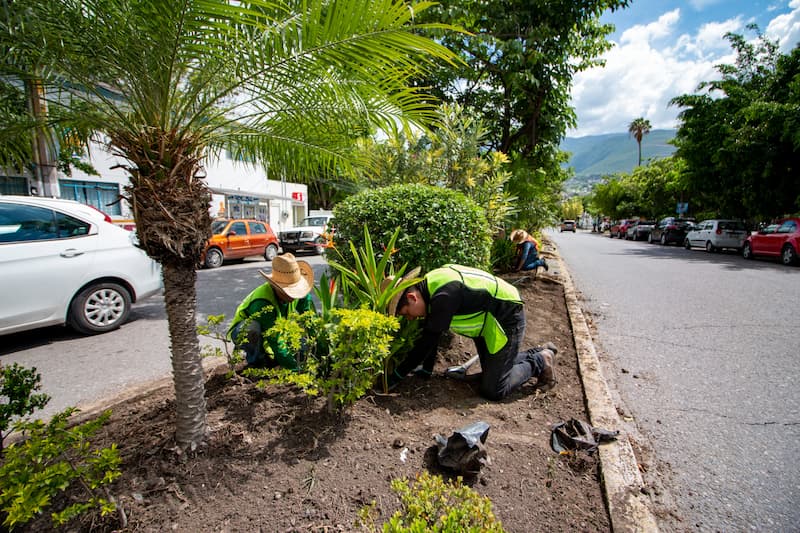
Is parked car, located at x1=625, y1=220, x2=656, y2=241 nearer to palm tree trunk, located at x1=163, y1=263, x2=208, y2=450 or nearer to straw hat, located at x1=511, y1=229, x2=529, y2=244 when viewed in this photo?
straw hat, located at x1=511, y1=229, x2=529, y2=244

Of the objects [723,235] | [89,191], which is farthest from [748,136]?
[89,191]

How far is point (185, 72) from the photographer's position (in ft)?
7.11

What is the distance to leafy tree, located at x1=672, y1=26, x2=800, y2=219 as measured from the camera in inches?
603

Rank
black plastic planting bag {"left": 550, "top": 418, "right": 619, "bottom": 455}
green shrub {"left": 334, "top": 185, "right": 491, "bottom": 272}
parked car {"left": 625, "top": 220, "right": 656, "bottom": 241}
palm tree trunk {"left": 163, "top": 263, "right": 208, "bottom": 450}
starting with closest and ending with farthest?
palm tree trunk {"left": 163, "top": 263, "right": 208, "bottom": 450} → black plastic planting bag {"left": 550, "top": 418, "right": 619, "bottom": 455} → green shrub {"left": 334, "top": 185, "right": 491, "bottom": 272} → parked car {"left": 625, "top": 220, "right": 656, "bottom": 241}

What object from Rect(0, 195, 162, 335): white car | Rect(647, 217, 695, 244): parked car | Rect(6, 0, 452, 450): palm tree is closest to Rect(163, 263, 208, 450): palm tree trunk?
Rect(6, 0, 452, 450): palm tree

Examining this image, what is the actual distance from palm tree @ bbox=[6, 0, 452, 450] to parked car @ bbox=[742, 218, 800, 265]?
1655cm

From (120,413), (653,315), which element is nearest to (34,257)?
(120,413)

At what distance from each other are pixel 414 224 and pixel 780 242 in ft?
52.8

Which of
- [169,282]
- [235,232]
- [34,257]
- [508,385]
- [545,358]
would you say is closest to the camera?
[169,282]

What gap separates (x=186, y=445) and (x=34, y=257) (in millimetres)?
4083

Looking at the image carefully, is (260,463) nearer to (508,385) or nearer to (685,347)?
(508,385)

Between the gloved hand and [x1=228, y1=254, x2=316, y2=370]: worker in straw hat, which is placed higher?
[x1=228, y1=254, x2=316, y2=370]: worker in straw hat

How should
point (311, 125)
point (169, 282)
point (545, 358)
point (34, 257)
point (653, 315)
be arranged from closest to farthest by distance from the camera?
point (169, 282) < point (311, 125) < point (545, 358) < point (34, 257) < point (653, 315)

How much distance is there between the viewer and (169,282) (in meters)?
1.96
